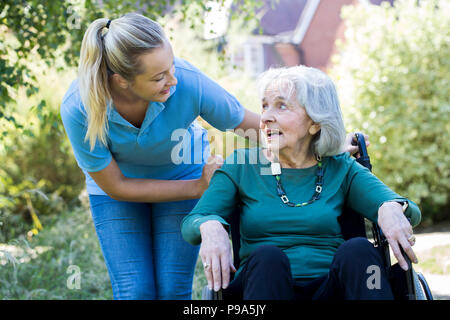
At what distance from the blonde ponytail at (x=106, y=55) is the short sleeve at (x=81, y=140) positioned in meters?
0.05

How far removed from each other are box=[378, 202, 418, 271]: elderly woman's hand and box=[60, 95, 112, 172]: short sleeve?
122 cm

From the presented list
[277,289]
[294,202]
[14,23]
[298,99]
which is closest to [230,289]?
[277,289]

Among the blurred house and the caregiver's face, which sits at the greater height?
the caregiver's face

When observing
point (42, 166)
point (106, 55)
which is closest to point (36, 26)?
point (106, 55)

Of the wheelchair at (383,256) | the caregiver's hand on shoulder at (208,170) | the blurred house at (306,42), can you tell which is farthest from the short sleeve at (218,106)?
the blurred house at (306,42)

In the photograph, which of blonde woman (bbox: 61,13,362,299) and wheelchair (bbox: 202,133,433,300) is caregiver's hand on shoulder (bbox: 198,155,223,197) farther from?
wheelchair (bbox: 202,133,433,300)

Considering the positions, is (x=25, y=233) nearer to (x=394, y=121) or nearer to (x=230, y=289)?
(x=394, y=121)

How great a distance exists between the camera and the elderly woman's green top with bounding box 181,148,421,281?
2229mm

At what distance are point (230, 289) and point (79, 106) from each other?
39.6 inches

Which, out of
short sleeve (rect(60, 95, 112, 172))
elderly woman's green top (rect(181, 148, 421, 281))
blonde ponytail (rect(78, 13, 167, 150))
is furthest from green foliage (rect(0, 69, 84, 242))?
elderly woman's green top (rect(181, 148, 421, 281))

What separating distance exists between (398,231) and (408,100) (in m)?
5.52

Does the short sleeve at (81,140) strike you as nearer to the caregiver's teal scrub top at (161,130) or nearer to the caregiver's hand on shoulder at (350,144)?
the caregiver's teal scrub top at (161,130)

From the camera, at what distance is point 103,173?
250cm

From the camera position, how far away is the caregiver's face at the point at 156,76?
2293 millimetres
